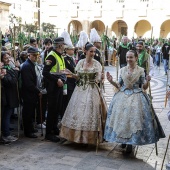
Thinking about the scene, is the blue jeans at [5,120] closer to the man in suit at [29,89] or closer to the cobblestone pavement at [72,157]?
the cobblestone pavement at [72,157]

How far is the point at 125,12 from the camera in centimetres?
3956

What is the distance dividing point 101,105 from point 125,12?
35.7 metres

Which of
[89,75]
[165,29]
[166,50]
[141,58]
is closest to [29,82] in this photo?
[89,75]

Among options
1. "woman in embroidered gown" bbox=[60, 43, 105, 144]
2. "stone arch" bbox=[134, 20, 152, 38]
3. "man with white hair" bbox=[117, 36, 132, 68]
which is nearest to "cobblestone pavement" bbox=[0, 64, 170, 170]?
"woman in embroidered gown" bbox=[60, 43, 105, 144]

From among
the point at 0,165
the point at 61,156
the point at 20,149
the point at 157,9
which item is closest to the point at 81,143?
the point at 61,156

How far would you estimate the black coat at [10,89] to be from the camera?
5430 millimetres

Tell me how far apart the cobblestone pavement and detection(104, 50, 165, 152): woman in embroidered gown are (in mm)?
282

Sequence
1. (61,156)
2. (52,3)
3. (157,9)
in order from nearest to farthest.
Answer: (61,156), (157,9), (52,3)

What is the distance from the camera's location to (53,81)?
18.1 feet

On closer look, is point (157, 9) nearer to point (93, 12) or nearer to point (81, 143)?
point (93, 12)

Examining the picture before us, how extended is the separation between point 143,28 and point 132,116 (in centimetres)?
3886

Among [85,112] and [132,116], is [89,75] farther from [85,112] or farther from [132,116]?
[132,116]

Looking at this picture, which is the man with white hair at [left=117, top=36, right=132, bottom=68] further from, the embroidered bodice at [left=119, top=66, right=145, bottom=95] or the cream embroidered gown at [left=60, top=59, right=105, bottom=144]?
the embroidered bodice at [left=119, top=66, right=145, bottom=95]

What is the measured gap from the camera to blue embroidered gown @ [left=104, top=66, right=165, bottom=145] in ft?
15.5
